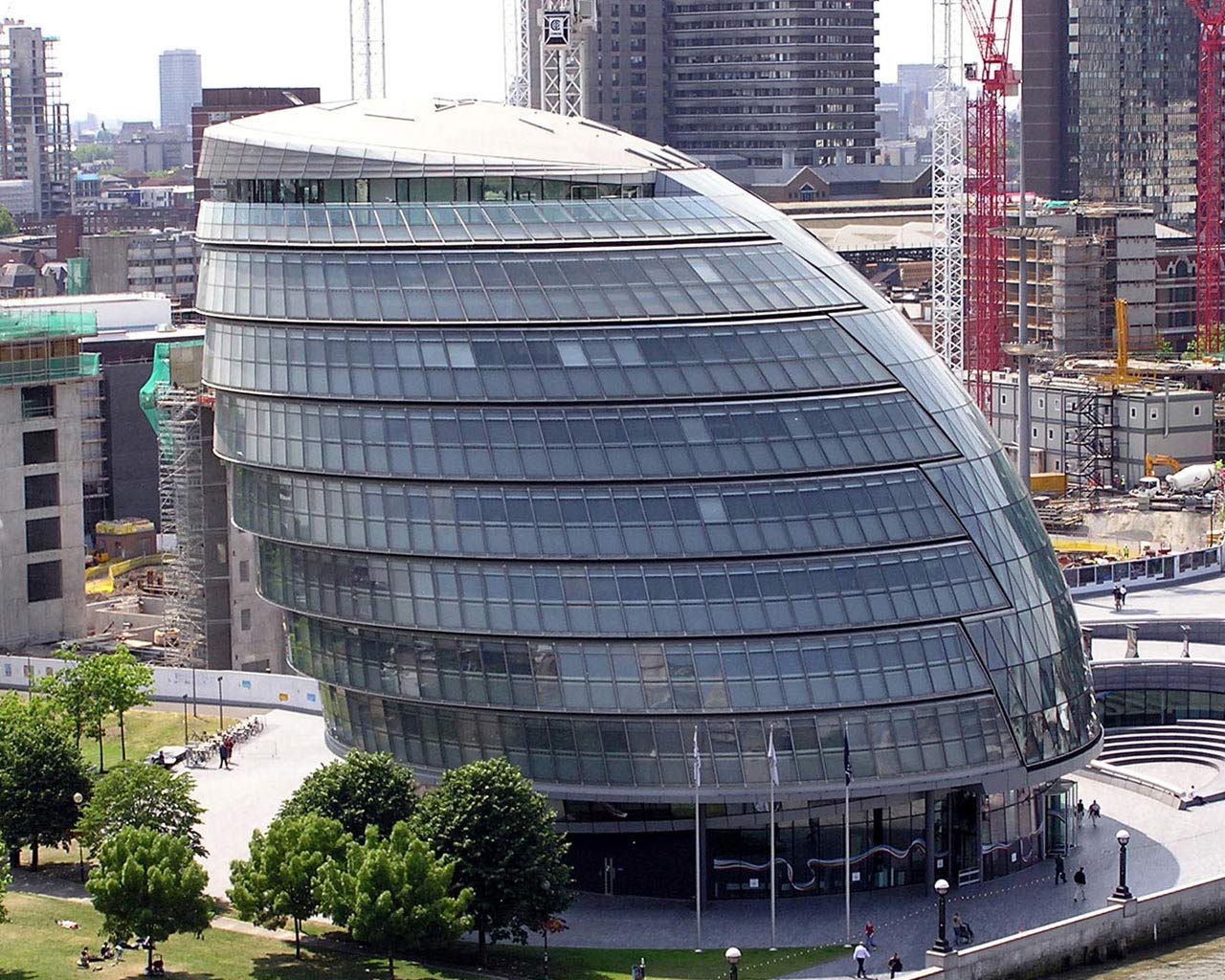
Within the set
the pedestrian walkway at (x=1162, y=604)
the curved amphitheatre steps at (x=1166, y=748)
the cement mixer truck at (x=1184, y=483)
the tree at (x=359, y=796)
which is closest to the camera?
the tree at (x=359, y=796)

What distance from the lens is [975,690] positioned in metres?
88.4

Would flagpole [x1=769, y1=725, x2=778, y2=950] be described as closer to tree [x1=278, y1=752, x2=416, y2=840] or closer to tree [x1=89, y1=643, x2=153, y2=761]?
tree [x1=278, y1=752, x2=416, y2=840]

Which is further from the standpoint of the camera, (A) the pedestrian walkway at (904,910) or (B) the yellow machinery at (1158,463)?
(B) the yellow machinery at (1158,463)

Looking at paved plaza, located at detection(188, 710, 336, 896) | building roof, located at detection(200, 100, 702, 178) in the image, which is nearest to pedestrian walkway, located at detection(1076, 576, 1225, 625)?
paved plaza, located at detection(188, 710, 336, 896)

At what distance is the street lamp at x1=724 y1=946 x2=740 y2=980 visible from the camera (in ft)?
253

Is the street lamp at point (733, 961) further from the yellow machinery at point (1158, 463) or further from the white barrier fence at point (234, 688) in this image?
the yellow machinery at point (1158, 463)

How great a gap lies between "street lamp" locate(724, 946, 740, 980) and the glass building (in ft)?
27.0

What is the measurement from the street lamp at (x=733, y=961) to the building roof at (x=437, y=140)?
28.7 metres

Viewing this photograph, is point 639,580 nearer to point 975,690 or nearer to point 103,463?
point 975,690

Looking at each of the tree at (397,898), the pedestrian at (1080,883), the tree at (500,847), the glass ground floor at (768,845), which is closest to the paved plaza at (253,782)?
the tree at (397,898)

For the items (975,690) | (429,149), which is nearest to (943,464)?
(975,690)

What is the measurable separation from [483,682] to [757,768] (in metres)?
9.49

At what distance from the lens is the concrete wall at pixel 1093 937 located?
81562 mm

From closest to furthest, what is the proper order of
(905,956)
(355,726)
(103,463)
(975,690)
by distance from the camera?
(905,956), (975,690), (355,726), (103,463)
